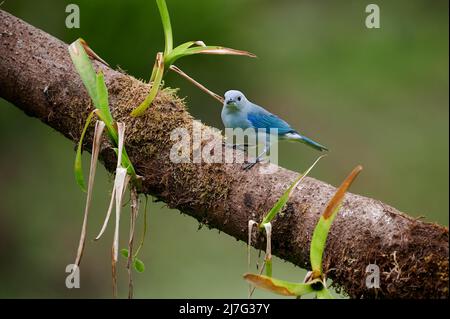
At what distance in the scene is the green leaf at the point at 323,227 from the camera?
1438 millimetres

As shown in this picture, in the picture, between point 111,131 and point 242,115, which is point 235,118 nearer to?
point 242,115

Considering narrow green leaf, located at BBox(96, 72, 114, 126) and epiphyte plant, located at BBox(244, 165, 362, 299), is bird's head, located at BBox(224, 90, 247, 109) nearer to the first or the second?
narrow green leaf, located at BBox(96, 72, 114, 126)

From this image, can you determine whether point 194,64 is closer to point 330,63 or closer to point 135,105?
point 330,63

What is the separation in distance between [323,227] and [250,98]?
3.12m

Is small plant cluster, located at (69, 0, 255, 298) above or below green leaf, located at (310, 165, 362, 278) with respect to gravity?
above

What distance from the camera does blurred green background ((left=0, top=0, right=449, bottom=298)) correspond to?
3.65 metres

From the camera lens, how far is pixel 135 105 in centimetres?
181

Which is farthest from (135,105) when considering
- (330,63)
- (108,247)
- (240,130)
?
(330,63)

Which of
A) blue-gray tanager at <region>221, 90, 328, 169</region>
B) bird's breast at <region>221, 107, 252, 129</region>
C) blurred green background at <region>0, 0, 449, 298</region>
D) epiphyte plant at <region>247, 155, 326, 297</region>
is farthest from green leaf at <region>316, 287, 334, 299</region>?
blurred green background at <region>0, 0, 449, 298</region>

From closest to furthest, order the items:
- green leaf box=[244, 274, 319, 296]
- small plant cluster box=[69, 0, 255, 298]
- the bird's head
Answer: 1. green leaf box=[244, 274, 319, 296]
2. small plant cluster box=[69, 0, 255, 298]
3. the bird's head

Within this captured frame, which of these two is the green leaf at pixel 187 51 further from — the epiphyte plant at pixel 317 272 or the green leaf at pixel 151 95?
the epiphyte plant at pixel 317 272

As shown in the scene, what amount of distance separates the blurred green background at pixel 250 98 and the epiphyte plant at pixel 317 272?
182 cm

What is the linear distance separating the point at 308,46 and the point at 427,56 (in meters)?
1.00

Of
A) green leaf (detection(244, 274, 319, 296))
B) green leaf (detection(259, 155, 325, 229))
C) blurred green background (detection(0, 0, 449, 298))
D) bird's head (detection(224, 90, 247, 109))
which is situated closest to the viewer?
green leaf (detection(244, 274, 319, 296))
